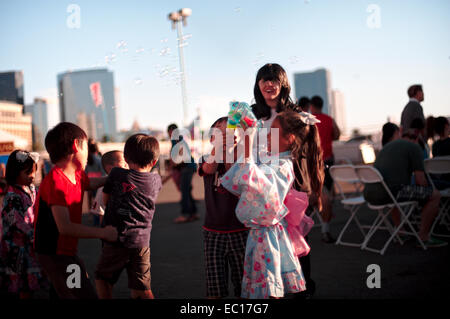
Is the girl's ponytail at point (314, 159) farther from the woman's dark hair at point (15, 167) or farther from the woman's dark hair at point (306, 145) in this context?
the woman's dark hair at point (15, 167)

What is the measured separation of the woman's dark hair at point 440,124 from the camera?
21.1 ft

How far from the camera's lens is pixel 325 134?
21.1ft

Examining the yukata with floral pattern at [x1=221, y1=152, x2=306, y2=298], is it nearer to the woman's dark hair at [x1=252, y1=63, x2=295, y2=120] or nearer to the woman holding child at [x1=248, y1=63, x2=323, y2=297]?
the woman holding child at [x1=248, y1=63, x2=323, y2=297]

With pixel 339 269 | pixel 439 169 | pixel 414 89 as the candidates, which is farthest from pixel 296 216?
pixel 414 89

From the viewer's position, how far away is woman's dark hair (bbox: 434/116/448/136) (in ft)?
21.1

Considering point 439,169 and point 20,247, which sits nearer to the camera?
point 20,247

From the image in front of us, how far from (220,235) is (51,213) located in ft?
3.45

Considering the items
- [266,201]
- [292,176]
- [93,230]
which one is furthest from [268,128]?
[93,230]

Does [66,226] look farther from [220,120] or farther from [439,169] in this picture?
[439,169]

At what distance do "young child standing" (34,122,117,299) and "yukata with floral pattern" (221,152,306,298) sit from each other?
78 cm

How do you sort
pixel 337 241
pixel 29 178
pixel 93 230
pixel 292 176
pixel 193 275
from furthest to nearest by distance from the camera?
1. pixel 337 241
2. pixel 193 275
3. pixel 29 178
4. pixel 292 176
5. pixel 93 230
